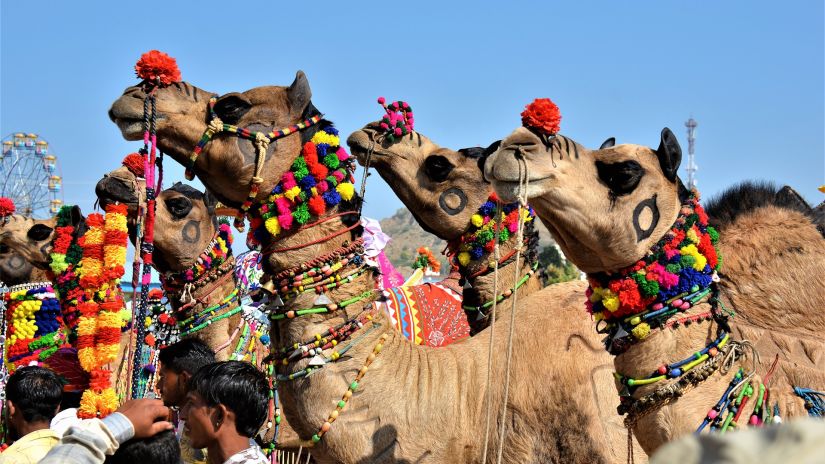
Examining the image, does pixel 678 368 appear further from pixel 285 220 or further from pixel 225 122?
pixel 225 122

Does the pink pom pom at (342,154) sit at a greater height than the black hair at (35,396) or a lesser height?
greater

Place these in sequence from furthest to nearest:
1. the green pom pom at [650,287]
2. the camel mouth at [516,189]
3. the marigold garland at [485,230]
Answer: the marigold garland at [485,230]
the green pom pom at [650,287]
the camel mouth at [516,189]

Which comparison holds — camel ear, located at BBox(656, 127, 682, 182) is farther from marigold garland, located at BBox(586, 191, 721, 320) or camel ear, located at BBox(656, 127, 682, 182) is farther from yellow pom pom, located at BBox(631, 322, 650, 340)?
yellow pom pom, located at BBox(631, 322, 650, 340)

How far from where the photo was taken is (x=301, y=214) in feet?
15.0

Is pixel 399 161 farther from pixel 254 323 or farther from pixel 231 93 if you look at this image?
pixel 254 323

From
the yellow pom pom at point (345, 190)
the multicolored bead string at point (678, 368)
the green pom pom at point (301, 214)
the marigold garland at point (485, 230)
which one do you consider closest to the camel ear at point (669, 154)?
the multicolored bead string at point (678, 368)

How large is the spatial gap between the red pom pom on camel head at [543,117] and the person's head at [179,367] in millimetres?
2171

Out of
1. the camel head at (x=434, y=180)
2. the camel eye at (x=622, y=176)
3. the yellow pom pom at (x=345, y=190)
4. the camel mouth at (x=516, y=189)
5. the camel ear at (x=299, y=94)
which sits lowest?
the camel mouth at (x=516, y=189)

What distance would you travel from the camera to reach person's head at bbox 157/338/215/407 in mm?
4969

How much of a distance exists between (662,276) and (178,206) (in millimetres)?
4198

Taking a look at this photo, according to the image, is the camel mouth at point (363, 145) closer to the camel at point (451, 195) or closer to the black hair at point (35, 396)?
the camel at point (451, 195)

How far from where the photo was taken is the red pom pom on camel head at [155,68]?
185 inches

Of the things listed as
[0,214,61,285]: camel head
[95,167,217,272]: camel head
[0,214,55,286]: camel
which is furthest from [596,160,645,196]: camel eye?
[0,214,55,286]: camel

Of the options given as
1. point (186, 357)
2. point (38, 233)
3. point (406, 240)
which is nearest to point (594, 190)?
point (186, 357)
